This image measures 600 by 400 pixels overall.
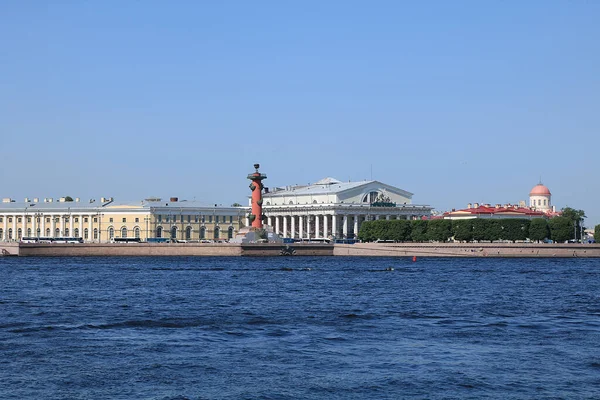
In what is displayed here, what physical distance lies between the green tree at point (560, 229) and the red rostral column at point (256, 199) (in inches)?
892

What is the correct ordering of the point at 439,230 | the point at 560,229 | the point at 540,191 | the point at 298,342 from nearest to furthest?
the point at 298,342 → the point at 560,229 → the point at 439,230 → the point at 540,191

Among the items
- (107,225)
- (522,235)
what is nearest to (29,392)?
(522,235)

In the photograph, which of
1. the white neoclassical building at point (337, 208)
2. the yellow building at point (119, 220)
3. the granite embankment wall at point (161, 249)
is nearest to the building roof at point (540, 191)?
the white neoclassical building at point (337, 208)

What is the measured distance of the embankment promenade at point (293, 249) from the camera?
2936 inches

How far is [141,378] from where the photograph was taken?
16625 millimetres

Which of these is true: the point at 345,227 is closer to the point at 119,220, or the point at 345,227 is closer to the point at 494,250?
the point at 119,220

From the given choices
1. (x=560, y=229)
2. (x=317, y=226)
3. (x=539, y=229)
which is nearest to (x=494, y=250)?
(x=539, y=229)

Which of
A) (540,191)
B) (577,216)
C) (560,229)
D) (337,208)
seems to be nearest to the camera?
(560,229)

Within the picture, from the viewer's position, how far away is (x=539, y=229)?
81.0 m

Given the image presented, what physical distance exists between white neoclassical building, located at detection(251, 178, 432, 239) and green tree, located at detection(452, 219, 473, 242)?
19.7m

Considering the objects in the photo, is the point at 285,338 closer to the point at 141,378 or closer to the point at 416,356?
the point at 416,356

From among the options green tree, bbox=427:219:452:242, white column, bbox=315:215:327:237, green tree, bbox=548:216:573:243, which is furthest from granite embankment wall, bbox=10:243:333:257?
white column, bbox=315:215:327:237

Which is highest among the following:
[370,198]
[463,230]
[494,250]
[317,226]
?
[370,198]

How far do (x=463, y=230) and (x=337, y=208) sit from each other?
820 inches
